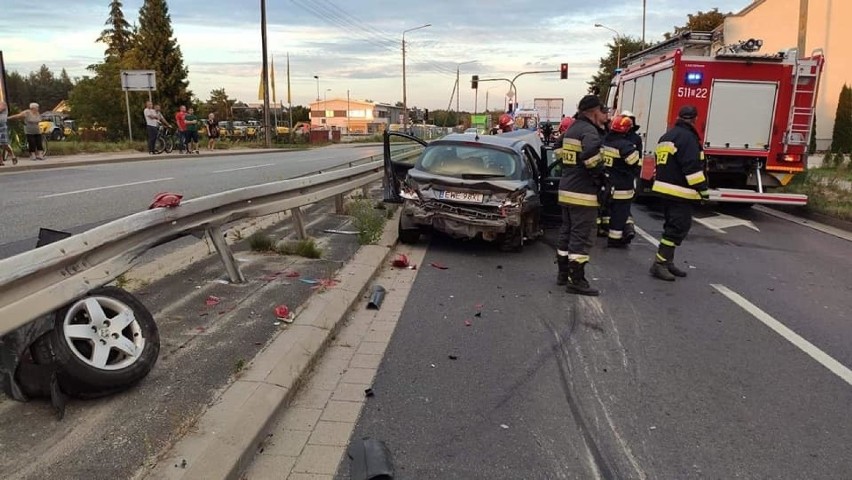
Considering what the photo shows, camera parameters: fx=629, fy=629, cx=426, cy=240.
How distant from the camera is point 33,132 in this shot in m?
17.2

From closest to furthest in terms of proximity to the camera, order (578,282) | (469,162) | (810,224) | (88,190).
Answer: (578,282)
(469,162)
(810,224)
(88,190)

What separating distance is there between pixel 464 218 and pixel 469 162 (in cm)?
91

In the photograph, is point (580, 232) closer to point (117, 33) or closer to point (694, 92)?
point (694, 92)

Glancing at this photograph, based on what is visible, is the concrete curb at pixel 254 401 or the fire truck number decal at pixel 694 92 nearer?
the concrete curb at pixel 254 401

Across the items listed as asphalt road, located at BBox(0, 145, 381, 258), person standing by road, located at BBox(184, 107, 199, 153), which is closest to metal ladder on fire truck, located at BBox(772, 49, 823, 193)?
asphalt road, located at BBox(0, 145, 381, 258)

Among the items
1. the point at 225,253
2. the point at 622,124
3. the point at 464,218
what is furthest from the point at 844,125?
the point at 225,253

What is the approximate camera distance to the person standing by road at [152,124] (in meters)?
21.8

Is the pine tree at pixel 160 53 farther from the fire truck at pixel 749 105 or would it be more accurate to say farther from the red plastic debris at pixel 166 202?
the red plastic debris at pixel 166 202

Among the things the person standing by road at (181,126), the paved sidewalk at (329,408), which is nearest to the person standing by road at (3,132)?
the person standing by road at (181,126)

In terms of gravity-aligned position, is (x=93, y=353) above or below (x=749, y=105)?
below

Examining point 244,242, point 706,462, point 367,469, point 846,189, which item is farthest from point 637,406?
point 846,189

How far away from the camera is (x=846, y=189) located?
13367 millimetres

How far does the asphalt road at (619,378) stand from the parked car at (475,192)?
0.69m

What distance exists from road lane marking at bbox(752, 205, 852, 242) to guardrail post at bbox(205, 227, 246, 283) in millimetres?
8965
